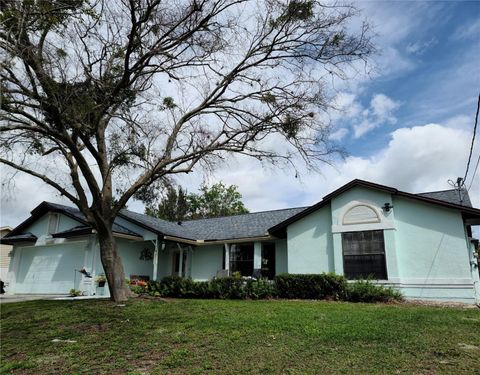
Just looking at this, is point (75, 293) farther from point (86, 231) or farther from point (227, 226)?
point (227, 226)

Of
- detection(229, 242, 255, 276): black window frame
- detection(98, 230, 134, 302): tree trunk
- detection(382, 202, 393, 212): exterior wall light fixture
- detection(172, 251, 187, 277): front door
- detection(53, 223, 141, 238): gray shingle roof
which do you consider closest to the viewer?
detection(98, 230, 134, 302): tree trunk

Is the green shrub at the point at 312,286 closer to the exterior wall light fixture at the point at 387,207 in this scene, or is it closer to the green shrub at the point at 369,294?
the green shrub at the point at 369,294

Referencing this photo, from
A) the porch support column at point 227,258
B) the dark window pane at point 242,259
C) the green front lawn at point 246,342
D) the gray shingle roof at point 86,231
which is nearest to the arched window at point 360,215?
the green front lawn at point 246,342

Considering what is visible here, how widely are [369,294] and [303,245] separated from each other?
4.16 meters

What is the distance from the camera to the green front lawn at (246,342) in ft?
16.5

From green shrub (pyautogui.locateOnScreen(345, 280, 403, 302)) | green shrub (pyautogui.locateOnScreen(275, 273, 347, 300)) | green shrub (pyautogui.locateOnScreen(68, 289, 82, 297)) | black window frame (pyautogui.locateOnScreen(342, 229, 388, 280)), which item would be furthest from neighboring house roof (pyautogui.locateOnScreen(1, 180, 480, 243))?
green shrub (pyautogui.locateOnScreen(345, 280, 403, 302))

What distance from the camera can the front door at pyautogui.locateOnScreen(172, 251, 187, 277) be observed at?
70.0ft

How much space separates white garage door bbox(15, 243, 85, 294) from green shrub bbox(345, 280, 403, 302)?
13.1 metres

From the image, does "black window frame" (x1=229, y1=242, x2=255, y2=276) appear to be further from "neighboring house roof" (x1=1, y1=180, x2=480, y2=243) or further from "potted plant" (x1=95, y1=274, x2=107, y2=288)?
"potted plant" (x1=95, y1=274, x2=107, y2=288)

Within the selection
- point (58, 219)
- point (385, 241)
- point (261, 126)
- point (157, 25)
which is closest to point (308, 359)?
point (261, 126)

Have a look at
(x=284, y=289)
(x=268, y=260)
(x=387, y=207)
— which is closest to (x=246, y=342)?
(x=284, y=289)

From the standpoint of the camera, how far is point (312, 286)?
44.5ft

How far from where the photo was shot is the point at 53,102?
9242mm

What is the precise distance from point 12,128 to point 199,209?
39.1m
